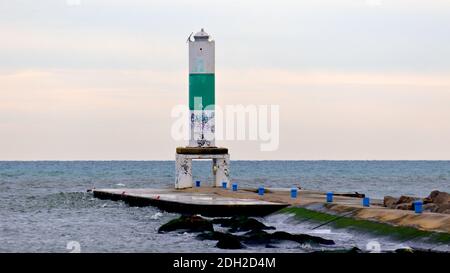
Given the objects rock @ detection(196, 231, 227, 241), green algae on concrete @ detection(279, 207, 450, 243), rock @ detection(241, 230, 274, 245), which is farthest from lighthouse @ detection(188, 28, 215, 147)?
rock @ detection(241, 230, 274, 245)

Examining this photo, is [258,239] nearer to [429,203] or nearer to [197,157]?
[429,203]

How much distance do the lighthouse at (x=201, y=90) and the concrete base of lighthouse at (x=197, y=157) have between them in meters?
0.83

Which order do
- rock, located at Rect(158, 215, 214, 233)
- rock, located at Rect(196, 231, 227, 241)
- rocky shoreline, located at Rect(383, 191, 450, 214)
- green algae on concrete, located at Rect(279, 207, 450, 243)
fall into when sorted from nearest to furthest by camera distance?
green algae on concrete, located at Rect(279, 207, 450, 243) → rock, located at Rect(196, 231, 227, 241) → rock, located at Rect(158, 215, 214, 233) → rocky shoreline, located at Rect(383, 191, 450, 214)

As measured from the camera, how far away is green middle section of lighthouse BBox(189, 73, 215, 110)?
229 ft

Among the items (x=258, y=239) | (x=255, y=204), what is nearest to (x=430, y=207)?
(x=255, y=204)

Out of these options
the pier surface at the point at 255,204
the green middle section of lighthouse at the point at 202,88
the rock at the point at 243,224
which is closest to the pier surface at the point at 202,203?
the pier surface at the point at 255,204

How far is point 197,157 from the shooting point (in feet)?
228

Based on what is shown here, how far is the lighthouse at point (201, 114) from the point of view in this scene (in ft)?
229

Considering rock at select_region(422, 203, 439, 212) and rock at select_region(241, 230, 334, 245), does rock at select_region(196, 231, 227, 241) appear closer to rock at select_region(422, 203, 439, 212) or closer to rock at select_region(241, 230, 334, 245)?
rock at select_region(241, 230, 334, 245)

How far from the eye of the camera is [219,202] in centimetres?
5538

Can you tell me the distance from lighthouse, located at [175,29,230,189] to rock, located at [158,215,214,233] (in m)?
21.6
